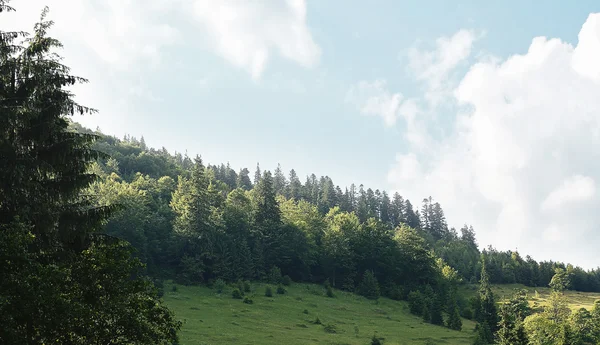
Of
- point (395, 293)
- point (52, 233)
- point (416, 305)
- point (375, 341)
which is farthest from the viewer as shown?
point (395, 293)

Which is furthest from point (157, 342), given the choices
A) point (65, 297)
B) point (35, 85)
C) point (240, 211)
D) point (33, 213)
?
point (240, 211)

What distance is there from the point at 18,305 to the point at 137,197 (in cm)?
8371

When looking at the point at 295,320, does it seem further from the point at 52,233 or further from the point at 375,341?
the point at 52,233

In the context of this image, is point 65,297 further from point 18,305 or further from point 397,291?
point 397,291

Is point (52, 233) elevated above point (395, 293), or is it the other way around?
point (52, 233)

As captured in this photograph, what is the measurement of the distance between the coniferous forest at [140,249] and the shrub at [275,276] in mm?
285

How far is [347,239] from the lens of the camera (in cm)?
11569

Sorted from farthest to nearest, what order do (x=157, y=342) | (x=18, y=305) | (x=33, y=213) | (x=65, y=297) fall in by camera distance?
(x=157, y=342) → (x=33, y=213) → (x=65, y=297) → (x=18, y=305)

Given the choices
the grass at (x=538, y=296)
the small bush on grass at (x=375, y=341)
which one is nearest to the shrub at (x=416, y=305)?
the small bush on grass at (x=375, y=341)

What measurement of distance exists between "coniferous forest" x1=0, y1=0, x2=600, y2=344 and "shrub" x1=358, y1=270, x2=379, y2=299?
249 millimetres

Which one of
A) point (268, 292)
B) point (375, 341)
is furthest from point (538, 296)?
point (375, 341)

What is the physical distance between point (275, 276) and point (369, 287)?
22857 millimetres

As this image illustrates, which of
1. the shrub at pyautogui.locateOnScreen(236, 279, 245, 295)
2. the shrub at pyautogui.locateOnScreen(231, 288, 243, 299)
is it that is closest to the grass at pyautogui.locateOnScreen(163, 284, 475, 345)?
the shrub at pyautogui.locateOnScreen(231, 288, 243, 299)

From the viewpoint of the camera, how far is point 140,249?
87438 millimetres
